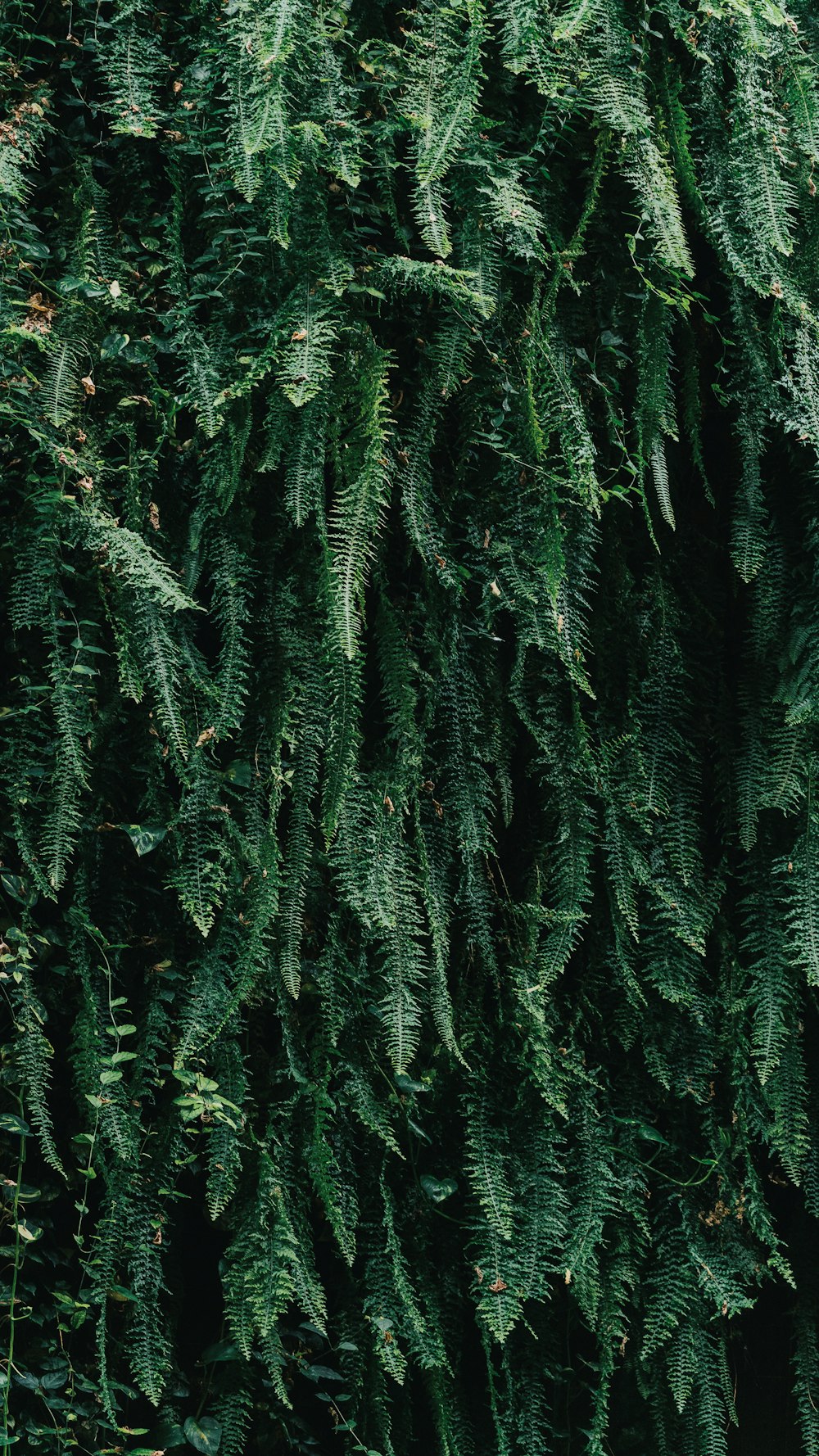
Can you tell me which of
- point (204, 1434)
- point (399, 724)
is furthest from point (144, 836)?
point (204, 1434)

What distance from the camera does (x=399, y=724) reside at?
170 cm

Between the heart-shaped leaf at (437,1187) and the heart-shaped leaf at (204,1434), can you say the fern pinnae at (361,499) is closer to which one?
the heart-shaped leaf at (437,1187)

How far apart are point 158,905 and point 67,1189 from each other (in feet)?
1.31

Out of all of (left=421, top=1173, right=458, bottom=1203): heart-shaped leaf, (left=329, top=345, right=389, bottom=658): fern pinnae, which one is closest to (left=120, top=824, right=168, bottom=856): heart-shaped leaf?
(left=329, top=345, right=389, bottom=658): fern pinnae

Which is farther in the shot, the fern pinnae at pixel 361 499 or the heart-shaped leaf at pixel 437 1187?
the heart-shaped leaf at pixel 437 1187

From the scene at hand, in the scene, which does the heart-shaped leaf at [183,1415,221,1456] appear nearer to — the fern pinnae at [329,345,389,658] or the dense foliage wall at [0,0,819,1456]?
the dense foliage wall at [0,0,819,1456]

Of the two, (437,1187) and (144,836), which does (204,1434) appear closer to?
(437,1187)

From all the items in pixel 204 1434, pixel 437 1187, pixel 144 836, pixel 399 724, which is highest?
pixel 399 724

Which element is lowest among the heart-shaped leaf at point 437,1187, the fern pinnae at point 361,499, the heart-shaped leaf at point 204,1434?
the heart-shaped leaf at point 204,1434

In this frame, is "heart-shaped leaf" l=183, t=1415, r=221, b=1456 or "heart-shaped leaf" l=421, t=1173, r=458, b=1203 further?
"heart-shaped leaf" l=421, t=1173, r=458, b=1203

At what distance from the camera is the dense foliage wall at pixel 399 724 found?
1558mm

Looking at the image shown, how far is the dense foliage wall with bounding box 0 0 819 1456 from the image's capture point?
1558 millimetres

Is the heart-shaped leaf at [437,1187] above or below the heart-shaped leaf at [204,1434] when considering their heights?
above

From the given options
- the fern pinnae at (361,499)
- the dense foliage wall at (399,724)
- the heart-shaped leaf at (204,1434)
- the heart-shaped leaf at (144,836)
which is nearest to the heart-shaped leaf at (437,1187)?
the dense foliage wall at (399,724)
